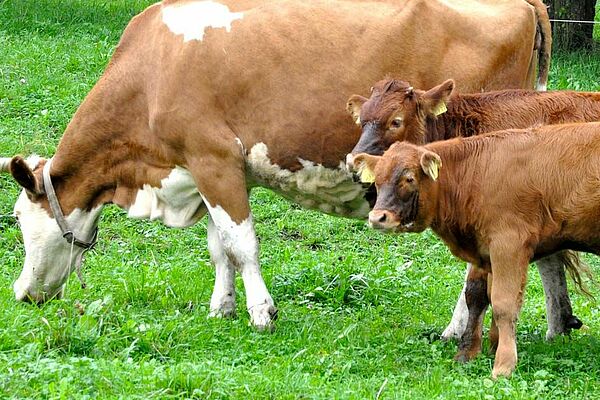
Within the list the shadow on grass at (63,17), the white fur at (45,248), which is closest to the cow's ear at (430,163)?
the white fur at (45,248)

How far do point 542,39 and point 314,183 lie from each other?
7.69 feet

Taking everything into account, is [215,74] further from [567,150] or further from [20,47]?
[20,47]

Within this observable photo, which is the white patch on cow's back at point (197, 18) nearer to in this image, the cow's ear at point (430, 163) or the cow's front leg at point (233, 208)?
the cow's front leg at point (233, 208)

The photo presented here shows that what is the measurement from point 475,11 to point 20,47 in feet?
29.2

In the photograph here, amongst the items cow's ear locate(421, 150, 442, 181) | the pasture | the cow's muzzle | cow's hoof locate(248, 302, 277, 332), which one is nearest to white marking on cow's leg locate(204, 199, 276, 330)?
cow's hoof locate(248, 302, 277, 332)

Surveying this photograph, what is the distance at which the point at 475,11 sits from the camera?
9.23 m

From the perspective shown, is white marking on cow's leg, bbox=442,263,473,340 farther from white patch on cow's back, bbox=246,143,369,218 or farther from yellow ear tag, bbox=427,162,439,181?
yellow ear tag, bbox=427,162,439,181

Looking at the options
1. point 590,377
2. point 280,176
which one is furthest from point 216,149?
point 590,377

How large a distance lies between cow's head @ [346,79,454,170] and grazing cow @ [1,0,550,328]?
0.47 meters

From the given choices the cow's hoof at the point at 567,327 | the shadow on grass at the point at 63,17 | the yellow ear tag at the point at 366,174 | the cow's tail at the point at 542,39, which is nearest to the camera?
the yellow ear tag at the point at 366,174

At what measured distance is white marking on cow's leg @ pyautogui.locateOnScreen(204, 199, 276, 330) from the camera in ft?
29.1

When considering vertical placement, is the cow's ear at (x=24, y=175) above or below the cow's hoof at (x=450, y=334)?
above

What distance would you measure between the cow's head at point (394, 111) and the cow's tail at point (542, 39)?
1.58 m

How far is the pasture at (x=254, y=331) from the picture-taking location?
662cm
